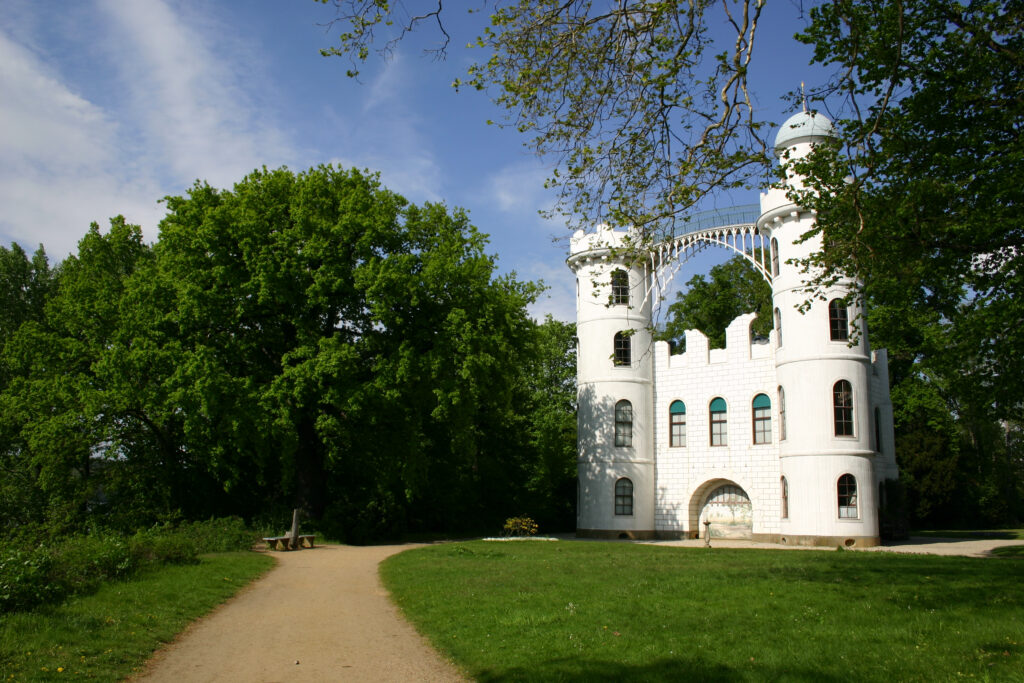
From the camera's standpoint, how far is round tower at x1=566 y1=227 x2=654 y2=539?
1344 inches

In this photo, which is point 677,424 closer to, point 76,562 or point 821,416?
point 821,416

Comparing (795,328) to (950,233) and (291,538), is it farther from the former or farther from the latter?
(291,538)

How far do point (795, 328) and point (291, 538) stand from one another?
19442 mm

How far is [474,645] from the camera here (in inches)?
364

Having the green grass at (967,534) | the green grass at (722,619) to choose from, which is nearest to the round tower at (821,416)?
the green grass at (967,534)

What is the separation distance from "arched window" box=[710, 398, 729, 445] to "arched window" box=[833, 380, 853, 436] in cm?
513

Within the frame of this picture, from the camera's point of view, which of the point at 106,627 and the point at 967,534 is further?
the point at 967,534

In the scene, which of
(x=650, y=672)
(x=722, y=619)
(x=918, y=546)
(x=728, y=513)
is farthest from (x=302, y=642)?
(x=728, y=513)

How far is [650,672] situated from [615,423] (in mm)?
26936

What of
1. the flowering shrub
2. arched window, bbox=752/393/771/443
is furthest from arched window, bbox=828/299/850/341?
the flowering shrub

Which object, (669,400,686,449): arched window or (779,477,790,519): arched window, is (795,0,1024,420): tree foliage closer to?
(779,477,790,519): arched window

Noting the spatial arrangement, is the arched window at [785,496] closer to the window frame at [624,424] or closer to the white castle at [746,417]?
the white castle at [746,417]

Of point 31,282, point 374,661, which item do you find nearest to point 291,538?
point 374,661

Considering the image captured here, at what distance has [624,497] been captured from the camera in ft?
112
